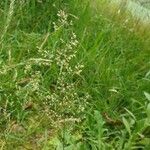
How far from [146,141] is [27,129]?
0.58 m

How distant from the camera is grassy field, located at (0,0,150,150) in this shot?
223 cm

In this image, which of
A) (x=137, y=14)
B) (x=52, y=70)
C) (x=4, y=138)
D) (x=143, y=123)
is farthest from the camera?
(x=137, y=14)

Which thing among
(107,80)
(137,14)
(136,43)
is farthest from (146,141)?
(137,14)

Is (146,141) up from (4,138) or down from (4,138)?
up

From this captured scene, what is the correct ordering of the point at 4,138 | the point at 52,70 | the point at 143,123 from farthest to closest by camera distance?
the point at 52,70 → the point at 143,123 → the point at 4,138

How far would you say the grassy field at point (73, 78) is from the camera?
2.23m

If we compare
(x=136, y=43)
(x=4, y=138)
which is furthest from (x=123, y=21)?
(x=4, y=138)

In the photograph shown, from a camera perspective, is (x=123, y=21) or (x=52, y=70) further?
(x=123, y=21)

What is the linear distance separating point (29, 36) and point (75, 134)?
0.72m

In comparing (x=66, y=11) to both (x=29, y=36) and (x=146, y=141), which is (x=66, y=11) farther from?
(x=146, y=141)

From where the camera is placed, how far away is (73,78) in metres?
2.74

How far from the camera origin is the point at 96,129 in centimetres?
244

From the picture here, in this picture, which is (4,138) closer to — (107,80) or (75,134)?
(75,134)

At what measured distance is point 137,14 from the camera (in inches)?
140
